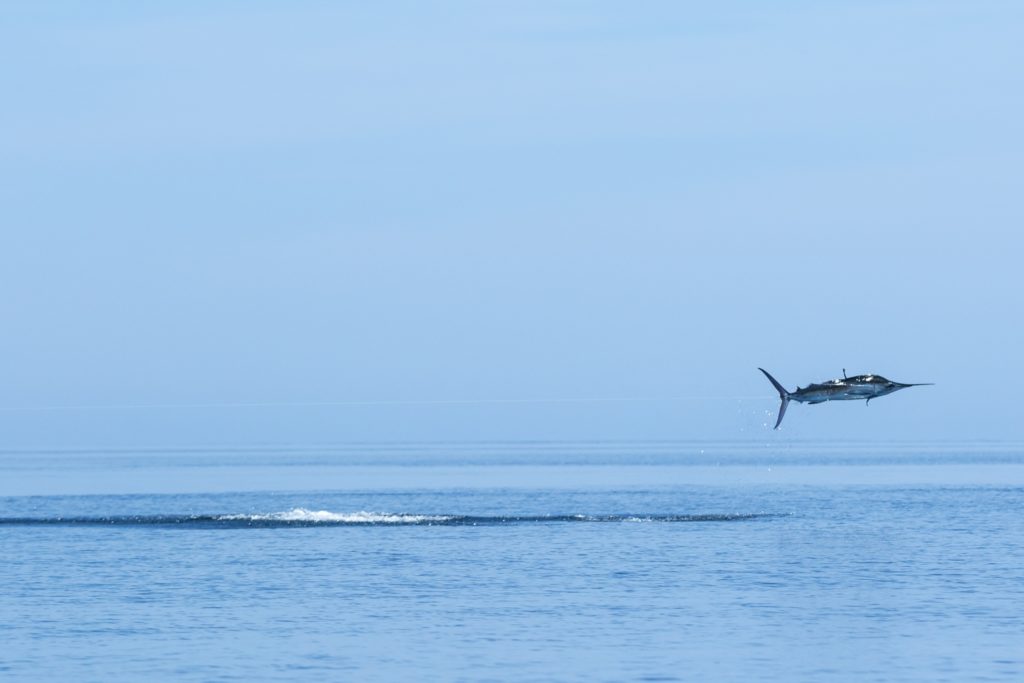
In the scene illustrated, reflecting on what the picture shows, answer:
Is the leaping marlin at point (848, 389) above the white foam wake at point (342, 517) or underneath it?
above

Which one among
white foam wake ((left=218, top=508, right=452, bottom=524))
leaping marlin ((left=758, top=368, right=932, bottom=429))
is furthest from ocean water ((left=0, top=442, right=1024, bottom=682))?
leaping marlin ((left=758, top=368, right=932, bottom=429))

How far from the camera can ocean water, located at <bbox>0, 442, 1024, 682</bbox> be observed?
54875 millimetres

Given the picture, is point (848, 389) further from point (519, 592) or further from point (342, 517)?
point (342, 517)

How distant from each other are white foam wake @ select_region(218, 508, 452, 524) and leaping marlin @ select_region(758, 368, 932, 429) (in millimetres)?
55244

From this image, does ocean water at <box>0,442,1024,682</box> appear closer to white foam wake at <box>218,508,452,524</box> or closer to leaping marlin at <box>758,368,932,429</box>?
white foam wake at <box>218,508,452,524</box>

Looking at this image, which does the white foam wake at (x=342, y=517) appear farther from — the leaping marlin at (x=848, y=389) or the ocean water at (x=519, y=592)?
the leaping marlin at (x=848, y=389)

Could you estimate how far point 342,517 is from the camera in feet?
403

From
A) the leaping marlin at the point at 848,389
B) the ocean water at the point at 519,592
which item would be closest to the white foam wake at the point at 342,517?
the ocean water at the point at 519,592

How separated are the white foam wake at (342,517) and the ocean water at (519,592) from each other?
0.46m

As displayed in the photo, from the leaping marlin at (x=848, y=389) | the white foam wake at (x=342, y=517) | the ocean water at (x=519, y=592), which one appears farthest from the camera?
the white foam wake at (x=342, y=517)

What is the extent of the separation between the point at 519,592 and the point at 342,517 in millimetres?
50391

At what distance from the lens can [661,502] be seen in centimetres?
14000

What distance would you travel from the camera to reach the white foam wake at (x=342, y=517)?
118225 millimetres

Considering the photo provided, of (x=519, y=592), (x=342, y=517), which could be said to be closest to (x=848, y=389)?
(x=519, y=592)
